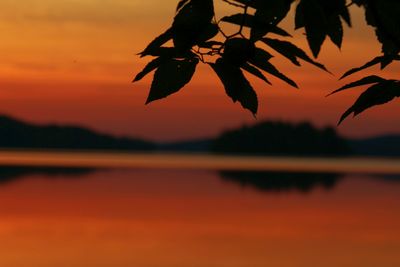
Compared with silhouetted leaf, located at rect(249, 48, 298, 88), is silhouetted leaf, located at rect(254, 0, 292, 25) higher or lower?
higher

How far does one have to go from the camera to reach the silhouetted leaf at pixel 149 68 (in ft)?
5.84

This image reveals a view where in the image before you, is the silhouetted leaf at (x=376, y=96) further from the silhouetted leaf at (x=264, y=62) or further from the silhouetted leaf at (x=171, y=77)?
the silhouetted leaf at (x=171, y=77)

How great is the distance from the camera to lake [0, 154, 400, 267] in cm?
3052

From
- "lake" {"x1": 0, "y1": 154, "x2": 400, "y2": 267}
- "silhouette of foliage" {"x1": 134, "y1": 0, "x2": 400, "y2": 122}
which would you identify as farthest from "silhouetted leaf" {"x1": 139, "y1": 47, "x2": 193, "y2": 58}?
"lake" {"x1": 0, "y1": 154, "x2": 400, "y2": 267}

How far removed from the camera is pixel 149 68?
1806mm

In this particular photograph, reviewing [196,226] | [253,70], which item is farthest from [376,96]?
[196,226]

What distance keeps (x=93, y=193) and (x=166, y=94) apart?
60.1 meters

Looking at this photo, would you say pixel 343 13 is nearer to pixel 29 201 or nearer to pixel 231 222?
pixel 231 222

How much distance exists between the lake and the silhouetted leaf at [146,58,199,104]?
26.8m

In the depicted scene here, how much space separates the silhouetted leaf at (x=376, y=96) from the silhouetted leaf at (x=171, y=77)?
34cm

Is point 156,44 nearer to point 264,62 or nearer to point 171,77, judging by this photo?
point 171,77

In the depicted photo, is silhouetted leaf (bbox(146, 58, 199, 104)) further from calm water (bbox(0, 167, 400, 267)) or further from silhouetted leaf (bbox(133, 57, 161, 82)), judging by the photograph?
calm water (bbox(0, 167, 400, 267))

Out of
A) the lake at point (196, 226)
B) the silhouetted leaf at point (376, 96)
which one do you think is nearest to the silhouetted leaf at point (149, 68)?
the silhouetted leaf at point (376, 96)

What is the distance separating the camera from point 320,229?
40.6m
